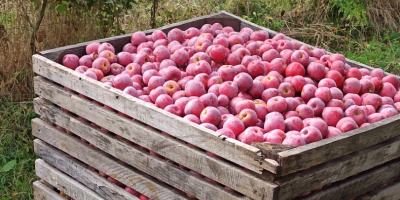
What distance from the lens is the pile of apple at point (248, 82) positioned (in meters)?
2.49

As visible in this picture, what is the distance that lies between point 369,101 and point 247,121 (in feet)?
2.24

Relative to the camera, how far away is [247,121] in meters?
2.49

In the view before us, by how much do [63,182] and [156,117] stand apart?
0.84 meters

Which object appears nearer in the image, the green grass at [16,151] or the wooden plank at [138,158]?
the wooden plank at [138,158]

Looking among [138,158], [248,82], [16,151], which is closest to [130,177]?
[138,158]

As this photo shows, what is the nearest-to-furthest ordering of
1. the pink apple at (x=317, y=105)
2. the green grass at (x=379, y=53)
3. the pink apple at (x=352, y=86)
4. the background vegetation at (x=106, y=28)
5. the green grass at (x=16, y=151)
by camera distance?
the pink apple at (x=317, y=105) < the pink apple at (x=352, y=86) < the green grass at (x=16, y=151) < the background vegetation at (x=106, y=28) < the green grass at (x=379, y=53)

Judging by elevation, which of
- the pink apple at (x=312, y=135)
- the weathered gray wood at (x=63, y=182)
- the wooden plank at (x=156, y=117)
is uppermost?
the pink apple at (x=312, y=135)

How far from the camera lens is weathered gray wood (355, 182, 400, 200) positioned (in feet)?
8.29

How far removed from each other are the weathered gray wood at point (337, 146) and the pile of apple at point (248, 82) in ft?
0.33

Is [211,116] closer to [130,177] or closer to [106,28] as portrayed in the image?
[130,177]

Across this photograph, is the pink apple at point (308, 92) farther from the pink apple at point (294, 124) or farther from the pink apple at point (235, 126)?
the pink apple at point (235, 126)

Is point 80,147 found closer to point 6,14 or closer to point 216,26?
point 216,26

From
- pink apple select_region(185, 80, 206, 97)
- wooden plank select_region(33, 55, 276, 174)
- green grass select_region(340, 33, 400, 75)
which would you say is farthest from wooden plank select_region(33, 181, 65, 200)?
green grass select_region(340, 33, 400, 75)

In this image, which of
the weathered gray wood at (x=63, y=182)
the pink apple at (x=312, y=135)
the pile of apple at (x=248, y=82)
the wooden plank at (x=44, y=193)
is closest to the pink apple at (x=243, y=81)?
the pile of apple at (x=248, y=82)
